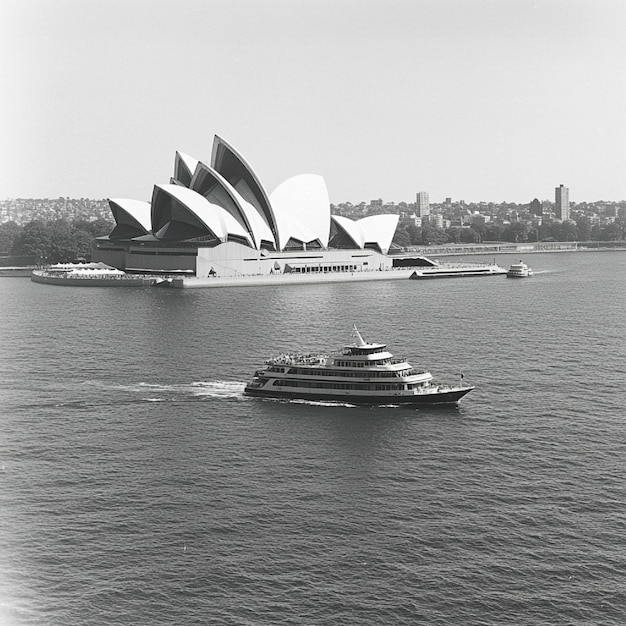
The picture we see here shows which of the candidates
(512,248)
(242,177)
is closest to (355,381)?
(242,177)

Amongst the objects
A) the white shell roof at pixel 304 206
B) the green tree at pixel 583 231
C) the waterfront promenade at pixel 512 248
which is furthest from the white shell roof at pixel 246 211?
the green tree at pixel 583 231

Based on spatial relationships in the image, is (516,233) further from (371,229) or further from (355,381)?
(355,381)

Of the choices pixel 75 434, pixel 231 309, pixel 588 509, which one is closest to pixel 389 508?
pixel 588 509

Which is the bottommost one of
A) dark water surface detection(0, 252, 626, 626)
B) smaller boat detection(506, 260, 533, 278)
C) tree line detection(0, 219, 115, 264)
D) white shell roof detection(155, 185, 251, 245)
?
dark water surface detection(0, 252, 626, 626)

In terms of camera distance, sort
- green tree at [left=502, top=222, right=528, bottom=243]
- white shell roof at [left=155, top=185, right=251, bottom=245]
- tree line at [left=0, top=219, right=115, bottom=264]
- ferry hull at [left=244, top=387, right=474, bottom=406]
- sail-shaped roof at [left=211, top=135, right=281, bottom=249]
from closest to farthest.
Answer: ferry hull at [left=244, top=387, right=474, bottom=406]
white shell roof at [left=155, top=185, right=251, bottom=245]
sail-shaped roof at [left=211, top=135, right=281, bottom=249]
tree line at [left=0, top=219, right=115, bottom=264]
green tree at [left=502, top=222, right=528, bottom=243]

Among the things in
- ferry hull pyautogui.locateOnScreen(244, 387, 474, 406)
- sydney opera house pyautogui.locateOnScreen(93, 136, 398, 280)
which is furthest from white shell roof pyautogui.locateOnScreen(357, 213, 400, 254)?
ferry hull pyautogui.locateOnScreen(244, 387, 474, 406)

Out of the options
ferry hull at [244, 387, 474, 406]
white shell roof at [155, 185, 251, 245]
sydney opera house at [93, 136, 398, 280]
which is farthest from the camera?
sydney opera house at [93, 136, 398, 280]

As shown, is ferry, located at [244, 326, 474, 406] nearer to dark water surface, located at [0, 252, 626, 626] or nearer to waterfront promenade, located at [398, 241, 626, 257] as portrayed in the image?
dark water surface, located at [0, 252, 626, 626]
